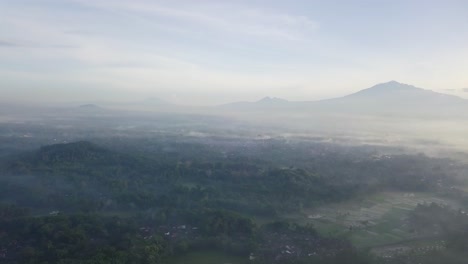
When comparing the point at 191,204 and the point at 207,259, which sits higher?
the point at 191,204

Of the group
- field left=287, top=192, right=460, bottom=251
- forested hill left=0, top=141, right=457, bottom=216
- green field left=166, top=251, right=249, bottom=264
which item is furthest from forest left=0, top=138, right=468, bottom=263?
field left=287, top=192, right=460, bottom=251

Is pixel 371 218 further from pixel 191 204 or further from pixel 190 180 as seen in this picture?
pixel 190 180

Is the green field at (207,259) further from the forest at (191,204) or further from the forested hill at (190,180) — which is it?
the forested hill at (190,180)

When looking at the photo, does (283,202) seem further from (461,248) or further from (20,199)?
(20,199)

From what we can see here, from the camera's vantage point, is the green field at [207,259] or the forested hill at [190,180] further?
the forested hill at [190,180]

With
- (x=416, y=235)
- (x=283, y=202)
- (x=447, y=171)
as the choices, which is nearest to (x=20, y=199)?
(x=283, y=202)

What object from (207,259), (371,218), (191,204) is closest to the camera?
(207,259)

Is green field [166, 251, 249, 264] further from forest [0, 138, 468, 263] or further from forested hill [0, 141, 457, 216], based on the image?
forested hill [0, 141, 457, 216]

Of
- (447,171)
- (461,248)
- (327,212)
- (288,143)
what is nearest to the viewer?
(461,248)

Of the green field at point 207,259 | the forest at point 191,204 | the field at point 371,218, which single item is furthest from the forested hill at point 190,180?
the green field at point 207,259

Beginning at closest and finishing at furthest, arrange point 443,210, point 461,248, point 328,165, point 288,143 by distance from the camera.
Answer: point 461,248 < point 443,210 < point 328,165 < point 288,143

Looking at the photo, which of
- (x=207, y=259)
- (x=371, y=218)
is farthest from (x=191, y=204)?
(x=371, y=218)
